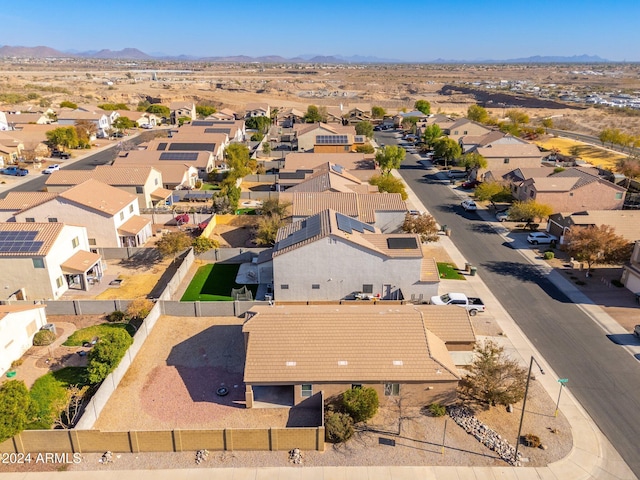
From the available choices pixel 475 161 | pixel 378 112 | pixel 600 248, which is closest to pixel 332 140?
pixel 475 161

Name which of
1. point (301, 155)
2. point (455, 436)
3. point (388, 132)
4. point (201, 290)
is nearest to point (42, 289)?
point (201, 290)

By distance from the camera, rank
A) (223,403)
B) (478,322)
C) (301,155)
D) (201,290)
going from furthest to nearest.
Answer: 1. (301,155)
2. (201,290)
3. (478,322)
4. (223,403)

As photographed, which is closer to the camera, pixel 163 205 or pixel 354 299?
pixel 354 299

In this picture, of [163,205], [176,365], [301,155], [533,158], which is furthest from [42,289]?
[533,158]

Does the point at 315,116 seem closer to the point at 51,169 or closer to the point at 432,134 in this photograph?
the point at 432,134

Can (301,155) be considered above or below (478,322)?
above

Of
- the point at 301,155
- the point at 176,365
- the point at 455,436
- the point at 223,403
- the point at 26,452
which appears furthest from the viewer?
the point at 301,155

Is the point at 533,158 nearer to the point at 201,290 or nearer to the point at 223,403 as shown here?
the point at 201,290
